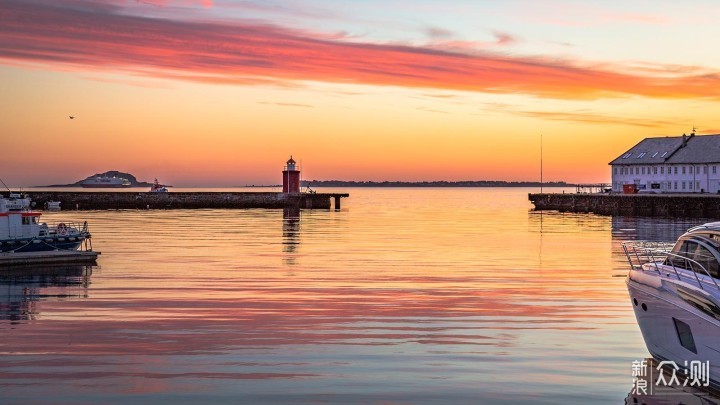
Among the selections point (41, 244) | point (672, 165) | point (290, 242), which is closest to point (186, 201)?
point (672, 165)

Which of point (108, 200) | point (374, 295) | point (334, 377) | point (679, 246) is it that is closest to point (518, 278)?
point (374, 295)

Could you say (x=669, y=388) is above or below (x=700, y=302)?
below

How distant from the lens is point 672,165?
12019cm

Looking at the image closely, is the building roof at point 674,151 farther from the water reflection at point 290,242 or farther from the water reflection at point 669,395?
the water reflection at point 669,395

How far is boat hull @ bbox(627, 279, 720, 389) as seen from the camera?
13.9 m

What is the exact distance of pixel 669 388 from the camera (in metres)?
15.1

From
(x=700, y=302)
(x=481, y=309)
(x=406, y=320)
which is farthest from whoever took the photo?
(x=481, y=309)

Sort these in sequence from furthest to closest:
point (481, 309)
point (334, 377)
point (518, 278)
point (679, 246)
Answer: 1. point (518, 278)
2. point (481, 309)
3. point (679, 246)
4. point (334, 377)

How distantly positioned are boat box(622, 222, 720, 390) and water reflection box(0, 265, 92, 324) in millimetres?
15720

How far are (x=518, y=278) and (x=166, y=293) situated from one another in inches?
543

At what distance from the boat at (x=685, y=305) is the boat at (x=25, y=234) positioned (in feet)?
100

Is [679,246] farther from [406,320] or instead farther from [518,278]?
[518,278]

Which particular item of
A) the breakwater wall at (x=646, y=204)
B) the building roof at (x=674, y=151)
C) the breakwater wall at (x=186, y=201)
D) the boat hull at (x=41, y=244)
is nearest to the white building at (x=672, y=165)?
the building roof at (x=674, y=151)

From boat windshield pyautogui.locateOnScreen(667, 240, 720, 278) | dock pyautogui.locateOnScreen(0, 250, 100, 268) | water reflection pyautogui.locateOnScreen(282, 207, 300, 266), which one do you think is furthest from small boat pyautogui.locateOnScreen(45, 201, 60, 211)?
boat windshield pyautogui.locateOnScreen(667, 240, 720, 278)
